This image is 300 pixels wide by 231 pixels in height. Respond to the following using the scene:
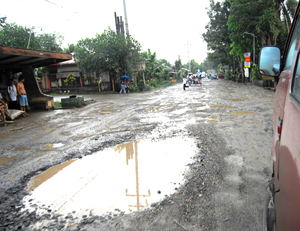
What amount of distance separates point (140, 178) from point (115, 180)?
385 millimetres

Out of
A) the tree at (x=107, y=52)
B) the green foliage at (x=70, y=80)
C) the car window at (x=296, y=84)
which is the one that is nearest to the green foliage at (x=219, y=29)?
the tree at (x=107, y=52)

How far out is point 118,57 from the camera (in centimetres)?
2325

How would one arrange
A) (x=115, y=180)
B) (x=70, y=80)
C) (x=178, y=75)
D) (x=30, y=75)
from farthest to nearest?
(x=178, y=75), (x=70, y=80), (x=30, y=75), (x=115, y=180)

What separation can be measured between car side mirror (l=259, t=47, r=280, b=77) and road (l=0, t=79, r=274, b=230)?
1.48 m

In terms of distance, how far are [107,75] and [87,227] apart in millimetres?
25433

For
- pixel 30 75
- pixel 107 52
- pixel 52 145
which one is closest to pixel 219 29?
pixel 107 52

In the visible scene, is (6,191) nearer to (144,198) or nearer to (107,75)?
(144,198)

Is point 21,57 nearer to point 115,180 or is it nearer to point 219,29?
point 115,180

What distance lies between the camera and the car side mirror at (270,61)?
2494mm

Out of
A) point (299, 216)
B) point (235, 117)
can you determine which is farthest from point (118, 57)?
point (299, 216)

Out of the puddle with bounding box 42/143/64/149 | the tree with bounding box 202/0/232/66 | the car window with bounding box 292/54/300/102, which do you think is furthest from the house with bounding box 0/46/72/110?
the tree with bounding box 202/0/232/66

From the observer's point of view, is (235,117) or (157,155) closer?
(157,155)

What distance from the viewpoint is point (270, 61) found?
8.26ft

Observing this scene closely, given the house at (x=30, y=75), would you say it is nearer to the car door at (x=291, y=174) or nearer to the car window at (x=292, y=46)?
the car window at (x=292, y=46)
